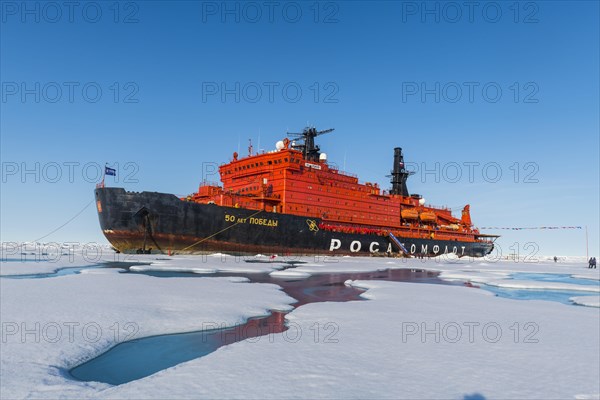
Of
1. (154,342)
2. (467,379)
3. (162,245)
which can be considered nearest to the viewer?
(467,379)

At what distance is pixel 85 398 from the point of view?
3092mm

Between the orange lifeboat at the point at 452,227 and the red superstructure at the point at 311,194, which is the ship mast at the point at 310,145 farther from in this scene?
the orange lifeboat at the point at 452,227

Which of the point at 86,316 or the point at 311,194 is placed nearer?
the point at 86,316

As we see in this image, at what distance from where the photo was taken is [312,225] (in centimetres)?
3275

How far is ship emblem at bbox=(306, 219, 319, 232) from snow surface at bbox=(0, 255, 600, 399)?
2361 centimetres

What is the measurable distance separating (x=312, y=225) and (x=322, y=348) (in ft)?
92.1

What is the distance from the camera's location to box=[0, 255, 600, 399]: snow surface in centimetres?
338

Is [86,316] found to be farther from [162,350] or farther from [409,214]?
[409,214]

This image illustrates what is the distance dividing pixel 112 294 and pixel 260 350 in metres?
5.35

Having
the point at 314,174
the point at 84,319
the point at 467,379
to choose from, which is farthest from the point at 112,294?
the point at 314,174

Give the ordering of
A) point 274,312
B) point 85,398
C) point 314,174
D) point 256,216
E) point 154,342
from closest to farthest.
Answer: point 85,398 → point 154,342 → point 274,312 → point 256,216 → point 314,174

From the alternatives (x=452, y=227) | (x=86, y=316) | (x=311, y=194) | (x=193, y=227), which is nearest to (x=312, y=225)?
(x=311, y=194)

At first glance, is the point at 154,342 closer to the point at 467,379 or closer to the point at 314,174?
the point at 467,379

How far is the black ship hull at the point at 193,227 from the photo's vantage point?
2602 centimetres
